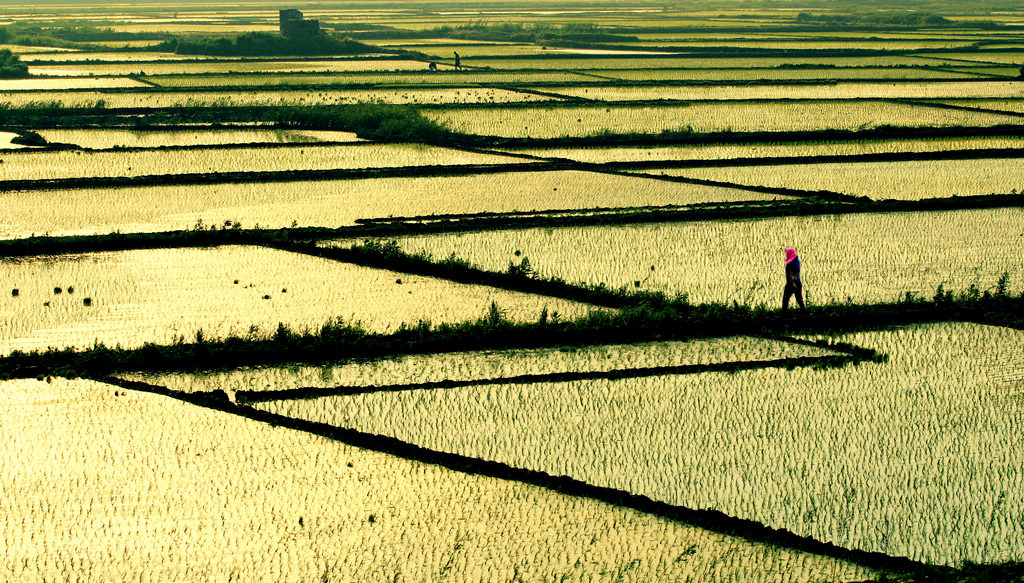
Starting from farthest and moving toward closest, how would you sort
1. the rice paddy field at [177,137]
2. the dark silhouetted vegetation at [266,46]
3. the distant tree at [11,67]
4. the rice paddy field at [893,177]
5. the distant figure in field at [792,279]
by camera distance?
the dark silhouetted vegetation at [266,46] < the distant tree at [11,67] < the rice paddy field at [177,137] < the rice paddy field at [893,177] < the distant figure in field at [792,279]

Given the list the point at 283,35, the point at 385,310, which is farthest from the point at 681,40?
the point at 385,310

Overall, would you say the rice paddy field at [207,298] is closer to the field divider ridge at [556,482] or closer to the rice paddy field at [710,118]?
the field divider ridge at [556,482]

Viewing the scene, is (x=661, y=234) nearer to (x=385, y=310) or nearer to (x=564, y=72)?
(x=385, y=310)

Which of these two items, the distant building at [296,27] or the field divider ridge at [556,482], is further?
the distant building at [296,27]

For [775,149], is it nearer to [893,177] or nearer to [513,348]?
[893,177]

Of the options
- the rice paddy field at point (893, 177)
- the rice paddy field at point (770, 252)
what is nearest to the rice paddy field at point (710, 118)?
the rice paddy field at point (893, 177)
